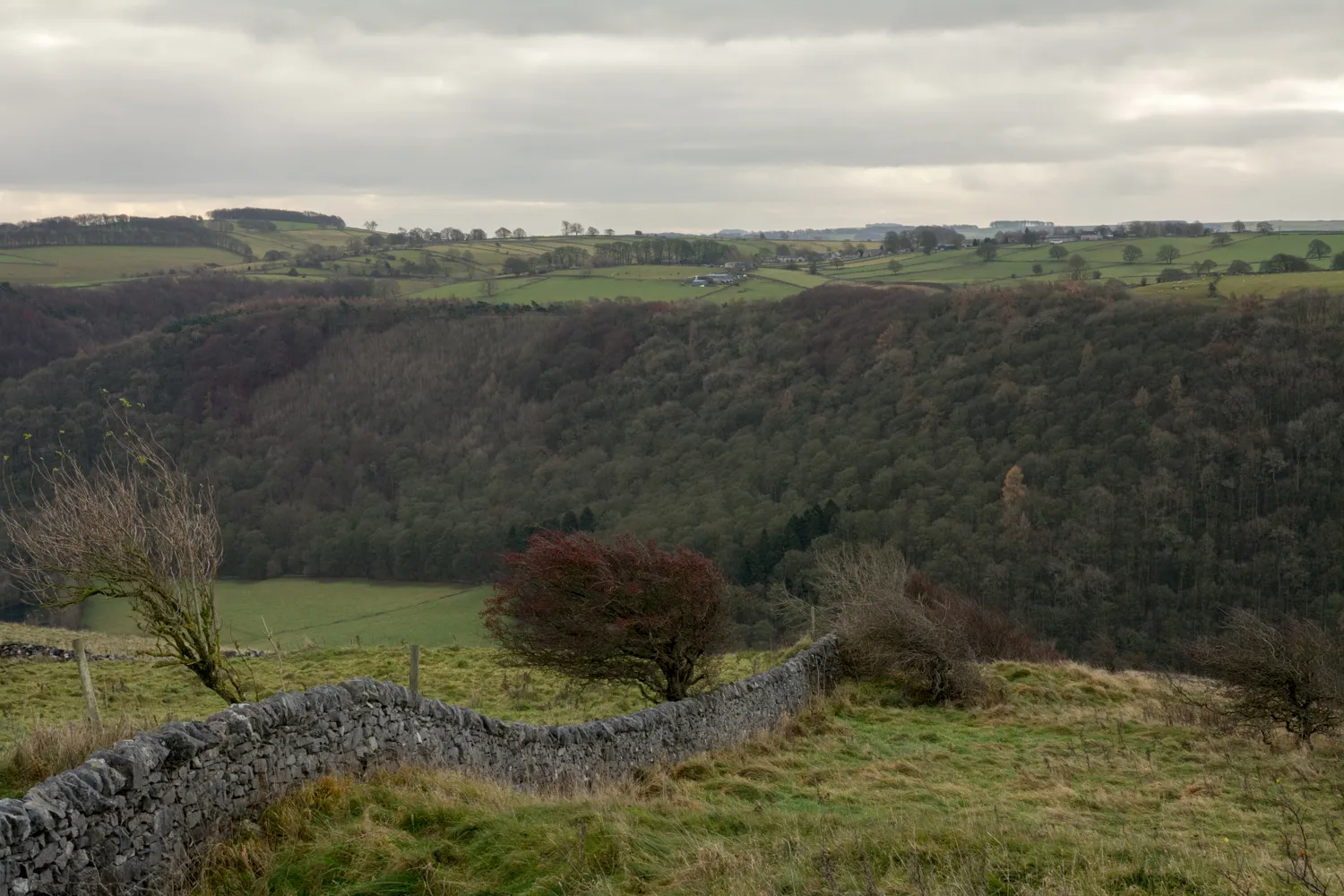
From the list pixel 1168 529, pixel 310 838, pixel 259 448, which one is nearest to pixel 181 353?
pixel 259 448

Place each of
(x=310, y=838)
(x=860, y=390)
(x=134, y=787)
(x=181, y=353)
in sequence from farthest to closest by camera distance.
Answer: (x=181, y=353), (x=860, y=390), (x=310, y=838), (x=134, y=787)

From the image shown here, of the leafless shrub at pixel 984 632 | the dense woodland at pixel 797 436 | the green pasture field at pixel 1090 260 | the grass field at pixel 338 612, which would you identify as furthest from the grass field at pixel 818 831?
the green pasture field at pixel 1090 260

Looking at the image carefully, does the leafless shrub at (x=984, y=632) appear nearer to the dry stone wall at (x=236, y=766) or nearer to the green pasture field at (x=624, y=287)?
the dry stone wall at (x=236, y=766)

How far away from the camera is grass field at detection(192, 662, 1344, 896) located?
23.2ft

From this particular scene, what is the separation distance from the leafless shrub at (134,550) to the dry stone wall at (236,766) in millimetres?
3800

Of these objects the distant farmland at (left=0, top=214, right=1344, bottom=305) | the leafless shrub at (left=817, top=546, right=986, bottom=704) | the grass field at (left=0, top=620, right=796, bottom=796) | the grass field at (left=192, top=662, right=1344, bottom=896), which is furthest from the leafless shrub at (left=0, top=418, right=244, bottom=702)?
the distant farmland at (left=0, top=214, right=1344, bottom=305)

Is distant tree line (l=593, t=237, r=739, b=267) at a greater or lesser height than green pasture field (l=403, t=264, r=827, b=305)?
greater

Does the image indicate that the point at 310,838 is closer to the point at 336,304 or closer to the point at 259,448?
the point at 259,448

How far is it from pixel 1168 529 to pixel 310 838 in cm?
5297

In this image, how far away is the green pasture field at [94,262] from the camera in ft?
383

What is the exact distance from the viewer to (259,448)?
95.4 meters

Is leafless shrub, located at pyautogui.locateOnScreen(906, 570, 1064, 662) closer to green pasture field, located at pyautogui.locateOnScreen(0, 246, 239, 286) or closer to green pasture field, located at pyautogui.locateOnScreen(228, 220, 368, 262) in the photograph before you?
green pasture field, located at pyautogui.locateOnScreen(0, 246, 239, 286)

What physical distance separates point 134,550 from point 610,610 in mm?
6702

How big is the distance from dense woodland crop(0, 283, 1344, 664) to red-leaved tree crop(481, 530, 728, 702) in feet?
60.7
